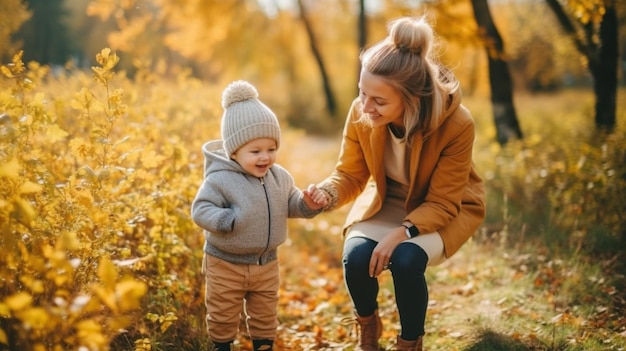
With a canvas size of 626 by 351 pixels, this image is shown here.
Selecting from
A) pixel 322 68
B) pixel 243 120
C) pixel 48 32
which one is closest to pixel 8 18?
pixel 243 120

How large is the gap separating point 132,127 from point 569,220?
329 centimetres

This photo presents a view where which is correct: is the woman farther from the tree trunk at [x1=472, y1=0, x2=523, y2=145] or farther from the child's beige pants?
the tree trunk at [x1=472, y1=0, x2=523, y2=145]

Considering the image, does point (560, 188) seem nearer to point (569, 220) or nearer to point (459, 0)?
point (569, 220)

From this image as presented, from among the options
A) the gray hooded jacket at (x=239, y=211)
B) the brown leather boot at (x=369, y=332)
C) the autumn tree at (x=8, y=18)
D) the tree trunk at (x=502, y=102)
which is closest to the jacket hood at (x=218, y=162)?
the gray hooded jacket at (x=239, y=211)

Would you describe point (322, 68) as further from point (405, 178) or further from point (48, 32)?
point (405, 178)

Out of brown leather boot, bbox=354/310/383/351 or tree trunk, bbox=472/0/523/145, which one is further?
tree trunk, bbox=472/0/523/145

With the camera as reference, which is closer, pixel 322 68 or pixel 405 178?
pixel 405 178

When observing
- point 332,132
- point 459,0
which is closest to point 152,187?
point 459,0

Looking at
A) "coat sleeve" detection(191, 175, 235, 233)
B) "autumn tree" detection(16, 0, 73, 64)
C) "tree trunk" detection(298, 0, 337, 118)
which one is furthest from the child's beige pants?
"tree trunk" detection(298, 0, 337, 118)

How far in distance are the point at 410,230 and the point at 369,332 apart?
617 mm

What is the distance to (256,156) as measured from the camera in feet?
8.35

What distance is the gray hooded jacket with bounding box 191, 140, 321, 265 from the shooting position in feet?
8.16

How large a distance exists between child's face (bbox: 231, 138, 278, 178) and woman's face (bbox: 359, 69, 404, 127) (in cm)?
53

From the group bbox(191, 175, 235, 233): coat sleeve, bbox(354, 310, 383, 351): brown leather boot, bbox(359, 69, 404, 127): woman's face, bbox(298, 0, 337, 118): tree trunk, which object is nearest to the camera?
bbox(191, 175, 235, 233): coat sleeve
